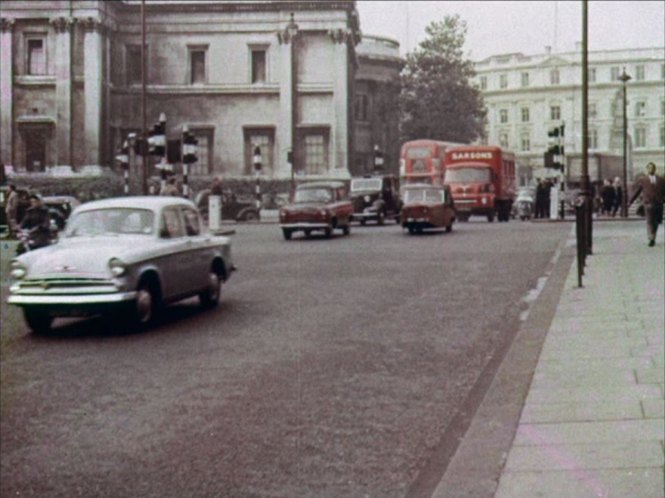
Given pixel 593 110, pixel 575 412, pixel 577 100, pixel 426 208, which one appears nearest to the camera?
pixel 575 412

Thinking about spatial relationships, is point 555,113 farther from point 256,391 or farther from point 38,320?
point 256,391

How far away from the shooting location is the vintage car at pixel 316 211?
102 feet

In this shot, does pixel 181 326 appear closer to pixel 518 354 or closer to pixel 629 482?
pixel 518 354

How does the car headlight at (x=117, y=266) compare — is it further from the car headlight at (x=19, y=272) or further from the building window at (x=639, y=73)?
the building window at (x=639, y=73)

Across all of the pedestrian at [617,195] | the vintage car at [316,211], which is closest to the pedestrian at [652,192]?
the vintage car at [316,211]

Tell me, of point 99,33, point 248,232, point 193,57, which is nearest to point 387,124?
point 193,57

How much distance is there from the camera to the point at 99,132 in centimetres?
5616

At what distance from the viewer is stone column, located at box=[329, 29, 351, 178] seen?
190 feet

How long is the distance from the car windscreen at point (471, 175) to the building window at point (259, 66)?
57.5ft

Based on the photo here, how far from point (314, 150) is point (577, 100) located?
103ft

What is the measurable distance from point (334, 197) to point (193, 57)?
1147 inches

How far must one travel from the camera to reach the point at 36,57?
186 ft

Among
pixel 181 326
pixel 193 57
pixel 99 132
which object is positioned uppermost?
pixel 193 57

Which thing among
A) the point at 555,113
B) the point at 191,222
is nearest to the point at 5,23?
the point at 555,113
